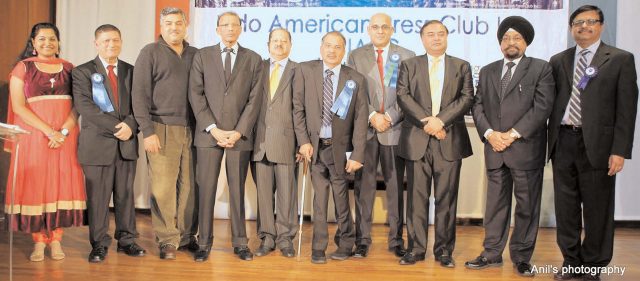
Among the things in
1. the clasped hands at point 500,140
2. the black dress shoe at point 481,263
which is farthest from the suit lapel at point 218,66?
the black dress shoe at point 481,263

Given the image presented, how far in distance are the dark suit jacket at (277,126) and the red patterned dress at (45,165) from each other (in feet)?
3.85

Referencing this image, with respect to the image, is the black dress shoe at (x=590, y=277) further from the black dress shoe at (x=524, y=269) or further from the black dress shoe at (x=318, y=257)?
the black dress shoe at (x=318, y=257)

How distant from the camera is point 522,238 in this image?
12.6ft

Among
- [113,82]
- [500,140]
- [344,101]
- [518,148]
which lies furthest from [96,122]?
[518,148]

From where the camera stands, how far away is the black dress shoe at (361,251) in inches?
163

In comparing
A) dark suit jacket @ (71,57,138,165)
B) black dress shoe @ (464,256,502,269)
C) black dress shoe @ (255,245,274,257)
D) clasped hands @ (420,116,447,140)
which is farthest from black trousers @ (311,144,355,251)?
dark suit jacket @ (71,57,138,165)

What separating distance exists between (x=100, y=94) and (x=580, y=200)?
2.92 m

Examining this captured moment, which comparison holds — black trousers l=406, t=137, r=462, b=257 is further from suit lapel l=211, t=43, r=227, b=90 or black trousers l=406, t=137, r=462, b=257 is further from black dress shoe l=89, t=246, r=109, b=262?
black dress shoe l=89, t=246, r=109, b=262

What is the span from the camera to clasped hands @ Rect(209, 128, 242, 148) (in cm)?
384

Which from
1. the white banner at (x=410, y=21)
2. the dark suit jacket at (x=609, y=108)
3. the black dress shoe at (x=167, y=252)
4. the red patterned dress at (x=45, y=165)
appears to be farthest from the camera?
the white banner at (x=410, y=21)

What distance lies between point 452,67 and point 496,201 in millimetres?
850

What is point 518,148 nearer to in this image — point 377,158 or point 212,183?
point 377,158

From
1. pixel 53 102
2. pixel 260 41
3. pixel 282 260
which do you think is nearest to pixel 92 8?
pixel 260 41

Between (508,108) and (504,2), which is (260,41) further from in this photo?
(508,108)
